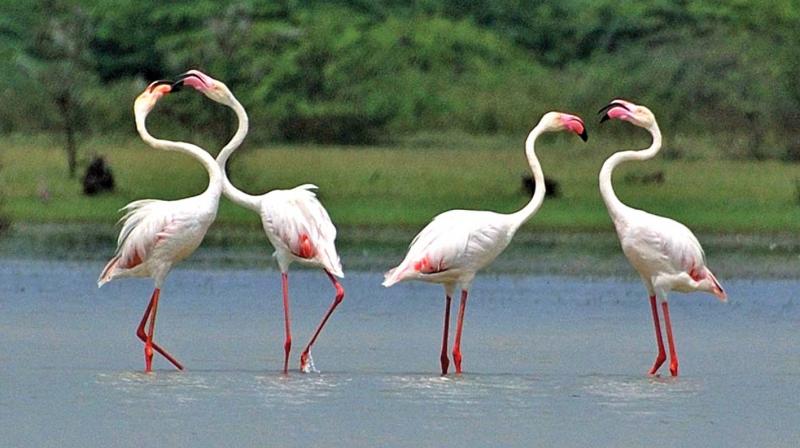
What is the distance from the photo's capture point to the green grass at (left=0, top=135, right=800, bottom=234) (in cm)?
2656

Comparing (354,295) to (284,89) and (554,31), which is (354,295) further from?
(554,31)

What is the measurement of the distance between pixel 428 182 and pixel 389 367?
15940mm

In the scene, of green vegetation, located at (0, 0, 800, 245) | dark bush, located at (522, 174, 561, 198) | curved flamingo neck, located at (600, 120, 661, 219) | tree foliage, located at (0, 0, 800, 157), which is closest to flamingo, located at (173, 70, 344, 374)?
curved flamingo neck, located at (600, 120, 661, 219)

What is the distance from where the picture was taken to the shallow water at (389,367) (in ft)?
36.2

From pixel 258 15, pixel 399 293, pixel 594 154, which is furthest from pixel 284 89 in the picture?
pixel 399 293

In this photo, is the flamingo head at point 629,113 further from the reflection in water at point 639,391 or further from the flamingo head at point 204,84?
the flamingo head at point 204,84

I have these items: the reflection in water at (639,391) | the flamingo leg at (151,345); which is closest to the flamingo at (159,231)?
the flamingo leg at (151,345)

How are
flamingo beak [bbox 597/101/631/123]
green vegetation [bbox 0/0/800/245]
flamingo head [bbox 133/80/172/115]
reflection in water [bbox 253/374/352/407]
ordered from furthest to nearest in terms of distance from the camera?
green vegetation [bbox 0/0/800/245], flamingo head [bbox 133/80/172/115], flamingo beak [bbox 597/101/631/123], reflection in water [bbox 253/374/352/407]

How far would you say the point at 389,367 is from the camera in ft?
44.3

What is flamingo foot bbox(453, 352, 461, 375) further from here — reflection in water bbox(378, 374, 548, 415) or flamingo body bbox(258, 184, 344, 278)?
flamingo body bbox(258, 184, 344, 278)

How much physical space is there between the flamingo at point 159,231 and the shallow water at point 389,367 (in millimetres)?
538

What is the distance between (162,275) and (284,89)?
70.5ft

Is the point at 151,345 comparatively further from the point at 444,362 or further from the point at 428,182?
the point at 428,182

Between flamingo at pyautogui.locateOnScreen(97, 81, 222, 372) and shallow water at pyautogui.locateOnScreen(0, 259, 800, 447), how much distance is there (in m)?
0.54
